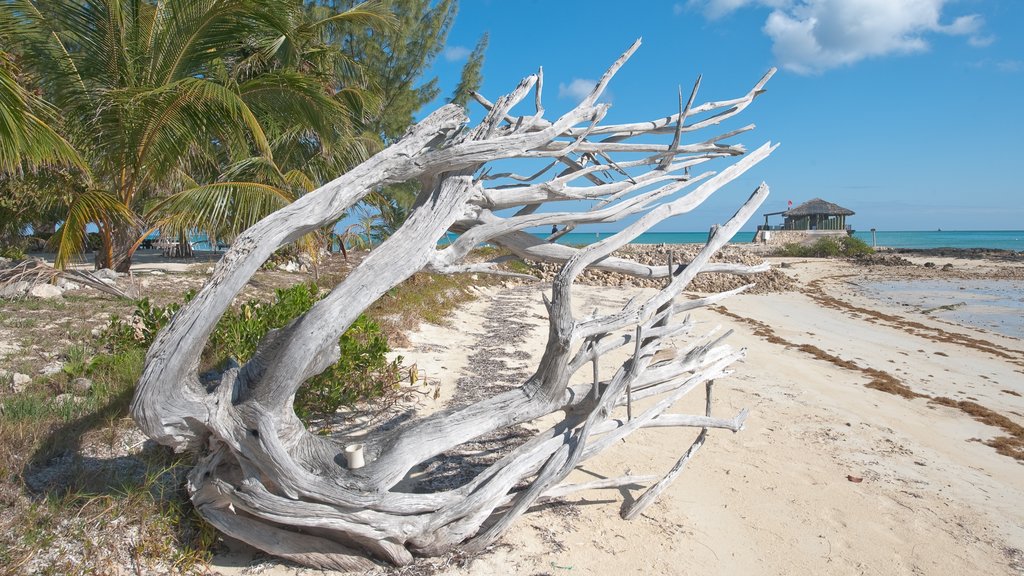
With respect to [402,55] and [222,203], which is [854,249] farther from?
[222,203]

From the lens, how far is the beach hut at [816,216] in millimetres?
49500

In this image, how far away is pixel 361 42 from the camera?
15914mm

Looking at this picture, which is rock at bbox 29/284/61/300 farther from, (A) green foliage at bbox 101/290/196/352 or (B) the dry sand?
(B) the dry sand

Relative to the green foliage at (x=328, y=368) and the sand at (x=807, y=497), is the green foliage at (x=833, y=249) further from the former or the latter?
the green foliage at (x=328, y=368)

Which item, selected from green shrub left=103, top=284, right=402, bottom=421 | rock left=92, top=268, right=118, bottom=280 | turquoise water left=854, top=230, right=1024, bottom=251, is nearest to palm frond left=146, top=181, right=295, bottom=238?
rock left=92, top=268, right=118, bottom=280

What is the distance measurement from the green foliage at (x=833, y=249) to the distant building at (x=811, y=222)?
6623 mm

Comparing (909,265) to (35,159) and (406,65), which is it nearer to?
(406,65)

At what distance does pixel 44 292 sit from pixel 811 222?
55.3 metres

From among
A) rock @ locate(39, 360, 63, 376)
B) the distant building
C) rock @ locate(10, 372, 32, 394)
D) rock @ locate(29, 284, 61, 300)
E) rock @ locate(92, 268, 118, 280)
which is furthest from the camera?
the distant building

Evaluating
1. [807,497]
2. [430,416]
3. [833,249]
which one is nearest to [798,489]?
[807,497]

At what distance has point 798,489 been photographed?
412 centimetres

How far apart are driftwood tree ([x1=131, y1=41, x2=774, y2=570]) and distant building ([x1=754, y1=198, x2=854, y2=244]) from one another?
48401 millimetres

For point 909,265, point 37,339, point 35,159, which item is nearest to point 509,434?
point 37,339

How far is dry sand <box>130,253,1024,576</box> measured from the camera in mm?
3201
